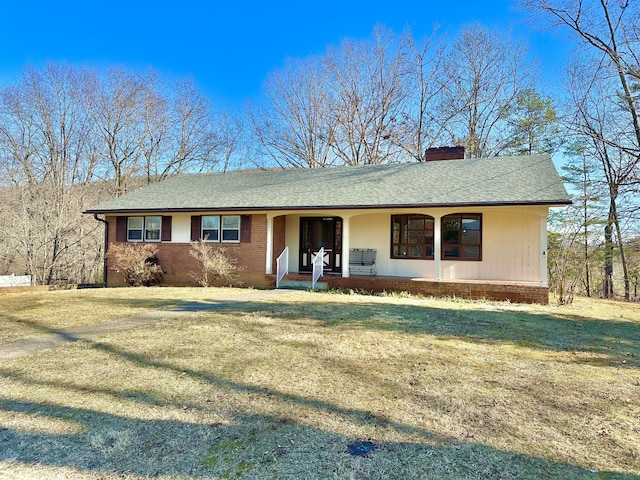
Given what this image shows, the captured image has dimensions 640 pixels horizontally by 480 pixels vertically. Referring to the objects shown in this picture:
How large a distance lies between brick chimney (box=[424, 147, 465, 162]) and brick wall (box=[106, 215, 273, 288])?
26.0ft

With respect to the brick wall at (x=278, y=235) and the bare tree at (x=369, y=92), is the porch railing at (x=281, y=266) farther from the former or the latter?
the bare tree at (x=369, y=92)

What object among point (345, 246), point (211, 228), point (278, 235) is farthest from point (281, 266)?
point (211, 228)

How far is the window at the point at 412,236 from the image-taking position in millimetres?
13070

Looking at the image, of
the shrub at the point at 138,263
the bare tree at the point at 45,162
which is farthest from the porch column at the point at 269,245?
the bare tree at the point at 45,162

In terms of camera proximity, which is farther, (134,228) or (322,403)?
(134,228)

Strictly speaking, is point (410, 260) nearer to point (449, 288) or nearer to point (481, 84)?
point (449, 288)

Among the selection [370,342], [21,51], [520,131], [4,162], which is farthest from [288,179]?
[21,51]

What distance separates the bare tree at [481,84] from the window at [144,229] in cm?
1862

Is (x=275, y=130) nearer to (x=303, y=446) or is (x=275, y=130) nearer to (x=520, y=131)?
(x=520, y=131)

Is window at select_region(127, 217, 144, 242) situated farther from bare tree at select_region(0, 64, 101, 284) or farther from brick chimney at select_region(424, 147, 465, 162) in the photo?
brick chimney at select_region(424, 147, 465, 162)

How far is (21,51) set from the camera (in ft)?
73.6

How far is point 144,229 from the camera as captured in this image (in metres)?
15.1

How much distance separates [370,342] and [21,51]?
1074 inches

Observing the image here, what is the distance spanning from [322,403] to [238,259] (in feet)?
35.3
